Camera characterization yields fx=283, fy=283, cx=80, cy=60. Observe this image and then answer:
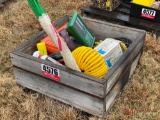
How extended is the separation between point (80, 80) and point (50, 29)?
0.45 metres

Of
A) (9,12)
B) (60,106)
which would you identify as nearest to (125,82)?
(60,106)

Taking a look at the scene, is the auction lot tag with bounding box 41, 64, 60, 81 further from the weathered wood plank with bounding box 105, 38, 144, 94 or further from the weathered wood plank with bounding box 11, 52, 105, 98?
the weathered wood plank with bounding box 105, 38, 144, 94

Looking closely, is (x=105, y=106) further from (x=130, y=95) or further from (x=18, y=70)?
(x=18, y=70)

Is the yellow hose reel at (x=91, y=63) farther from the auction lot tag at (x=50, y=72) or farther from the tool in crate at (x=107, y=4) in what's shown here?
the tool in crate at (x=107, y=4)

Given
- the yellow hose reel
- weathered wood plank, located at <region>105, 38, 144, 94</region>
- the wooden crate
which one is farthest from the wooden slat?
the yellow hose reel

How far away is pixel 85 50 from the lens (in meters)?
2.20

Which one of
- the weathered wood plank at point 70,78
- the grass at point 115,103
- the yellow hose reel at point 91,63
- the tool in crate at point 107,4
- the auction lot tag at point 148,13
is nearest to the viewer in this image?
the weathered wood plank at point 70,78

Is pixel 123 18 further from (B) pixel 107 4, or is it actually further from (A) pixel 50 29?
(A) pixel 50 29

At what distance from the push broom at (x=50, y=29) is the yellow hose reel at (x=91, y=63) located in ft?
0.29

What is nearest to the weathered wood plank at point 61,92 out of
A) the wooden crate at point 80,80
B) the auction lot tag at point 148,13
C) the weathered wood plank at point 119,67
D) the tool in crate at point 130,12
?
the wooden crate at point 80,80

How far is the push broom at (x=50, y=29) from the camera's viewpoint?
1821mm

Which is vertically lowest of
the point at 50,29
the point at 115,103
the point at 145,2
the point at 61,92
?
the point at 115,103

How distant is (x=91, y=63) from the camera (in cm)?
215

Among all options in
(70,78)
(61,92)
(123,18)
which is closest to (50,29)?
(70,78)
